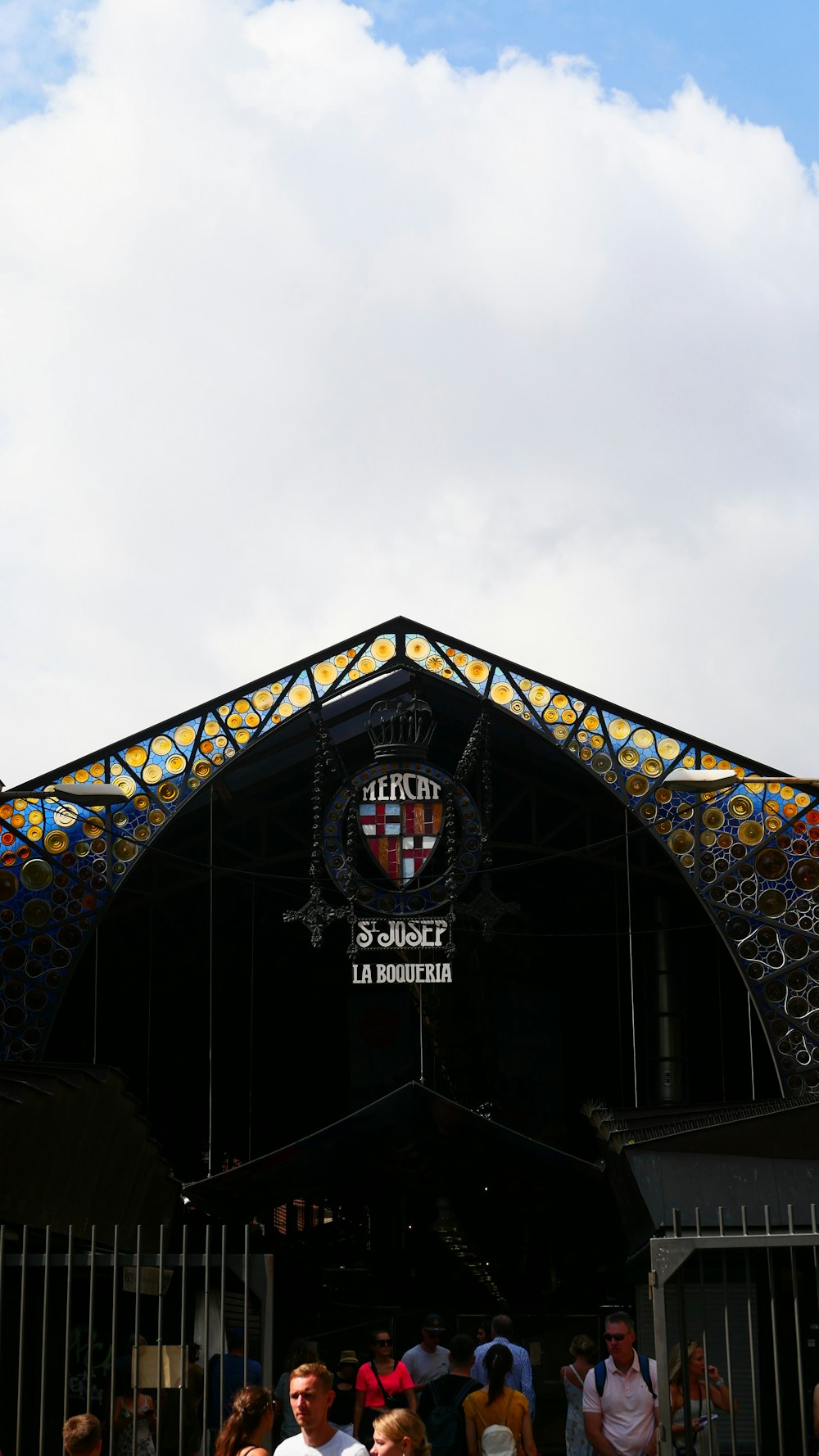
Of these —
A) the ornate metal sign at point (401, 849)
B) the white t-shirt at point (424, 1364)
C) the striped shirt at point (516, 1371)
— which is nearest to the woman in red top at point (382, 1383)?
the striped shirt at point (516, 1371)

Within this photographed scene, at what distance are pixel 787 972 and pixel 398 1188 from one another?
6.87 meters

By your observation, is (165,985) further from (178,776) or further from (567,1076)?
(178,776)

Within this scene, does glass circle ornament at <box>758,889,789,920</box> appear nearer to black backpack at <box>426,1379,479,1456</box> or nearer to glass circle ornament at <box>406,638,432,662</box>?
glass circle ornament at <box>406,638,432,662</box>

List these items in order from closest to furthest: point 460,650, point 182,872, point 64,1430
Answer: point 64,1430 → point 460,650 → point 182,872

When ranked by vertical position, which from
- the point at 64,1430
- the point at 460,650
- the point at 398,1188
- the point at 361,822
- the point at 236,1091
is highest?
the point at 460,650

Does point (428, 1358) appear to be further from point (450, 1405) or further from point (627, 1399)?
point (627, 1399)

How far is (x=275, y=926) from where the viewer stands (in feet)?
105

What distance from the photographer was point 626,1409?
10578 millimetres

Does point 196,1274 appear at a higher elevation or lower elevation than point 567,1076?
lower

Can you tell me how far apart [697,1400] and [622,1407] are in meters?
0.53

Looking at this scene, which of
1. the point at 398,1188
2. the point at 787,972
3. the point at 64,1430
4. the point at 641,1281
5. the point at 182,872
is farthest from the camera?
the point at 182,872

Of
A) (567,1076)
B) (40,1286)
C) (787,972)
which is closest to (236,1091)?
(567,1076)

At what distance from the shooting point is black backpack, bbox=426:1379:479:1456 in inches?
452

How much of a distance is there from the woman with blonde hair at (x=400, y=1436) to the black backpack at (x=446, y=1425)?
14.1 ft
